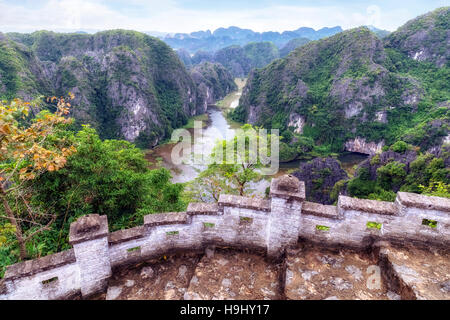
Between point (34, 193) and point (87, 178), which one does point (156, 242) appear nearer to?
point (87, 178)

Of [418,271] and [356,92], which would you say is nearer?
[418,271]

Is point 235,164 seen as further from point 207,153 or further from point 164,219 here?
point 207,153

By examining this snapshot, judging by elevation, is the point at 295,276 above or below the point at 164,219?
below

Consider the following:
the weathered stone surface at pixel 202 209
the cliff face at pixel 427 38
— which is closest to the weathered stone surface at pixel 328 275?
the weathered stone surface at pixel 202 209

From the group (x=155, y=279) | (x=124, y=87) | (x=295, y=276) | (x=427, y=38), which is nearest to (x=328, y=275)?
(x=295, y=276)

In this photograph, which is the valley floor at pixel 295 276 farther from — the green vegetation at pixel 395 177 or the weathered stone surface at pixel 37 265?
the green vegetation at pixel 395 177
